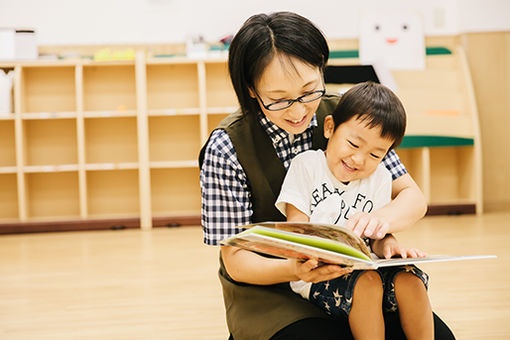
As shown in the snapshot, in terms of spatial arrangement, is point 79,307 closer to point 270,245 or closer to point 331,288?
point 331,288

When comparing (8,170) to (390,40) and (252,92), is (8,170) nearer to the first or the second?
(390,40)

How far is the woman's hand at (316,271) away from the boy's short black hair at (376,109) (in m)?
0.39

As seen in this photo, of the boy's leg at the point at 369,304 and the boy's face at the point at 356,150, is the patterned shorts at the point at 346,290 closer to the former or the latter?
A: the boy's leg at the point at 369,304

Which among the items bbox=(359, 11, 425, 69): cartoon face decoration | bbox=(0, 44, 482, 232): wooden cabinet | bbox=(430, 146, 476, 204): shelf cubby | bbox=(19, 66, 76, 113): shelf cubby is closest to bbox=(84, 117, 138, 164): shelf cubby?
bbox=(0, 44, 482, 232): wooden cabinet

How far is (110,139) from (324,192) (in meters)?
3.79

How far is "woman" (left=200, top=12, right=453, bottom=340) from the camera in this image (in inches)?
50.4

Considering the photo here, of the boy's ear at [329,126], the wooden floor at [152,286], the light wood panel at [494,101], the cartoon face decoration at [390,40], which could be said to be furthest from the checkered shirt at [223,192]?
the light wood panel at [494,101]

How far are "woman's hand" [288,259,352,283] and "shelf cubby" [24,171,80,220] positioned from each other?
401 cm

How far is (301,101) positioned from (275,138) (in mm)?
178

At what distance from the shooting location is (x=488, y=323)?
198cm

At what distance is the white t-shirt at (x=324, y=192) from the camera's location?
1.35m

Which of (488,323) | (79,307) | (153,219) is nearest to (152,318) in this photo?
(79,307)

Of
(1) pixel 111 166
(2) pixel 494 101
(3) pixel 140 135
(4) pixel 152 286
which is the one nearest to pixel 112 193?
(1) pixel 111 166

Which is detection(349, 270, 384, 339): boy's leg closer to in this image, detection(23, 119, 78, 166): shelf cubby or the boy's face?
the boy's face
